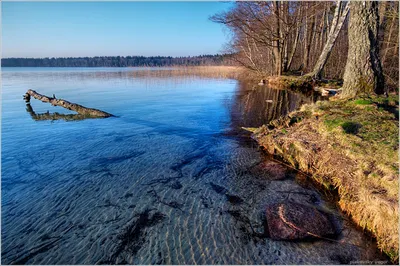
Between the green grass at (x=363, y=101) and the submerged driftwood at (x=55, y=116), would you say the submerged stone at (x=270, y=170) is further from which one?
the submerged driftwood at (x=55, y=116)

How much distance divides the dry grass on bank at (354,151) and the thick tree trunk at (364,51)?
1062 mm

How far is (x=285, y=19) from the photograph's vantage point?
21.4m

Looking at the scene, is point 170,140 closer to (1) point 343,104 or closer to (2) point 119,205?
(2) point 119,205

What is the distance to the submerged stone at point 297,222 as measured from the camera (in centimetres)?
328

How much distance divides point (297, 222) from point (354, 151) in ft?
7.01

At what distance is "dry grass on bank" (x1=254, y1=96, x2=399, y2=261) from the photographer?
322 cm

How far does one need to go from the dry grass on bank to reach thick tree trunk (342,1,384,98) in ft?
3.48

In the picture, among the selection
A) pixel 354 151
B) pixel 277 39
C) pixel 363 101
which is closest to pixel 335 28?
pixel 277 39

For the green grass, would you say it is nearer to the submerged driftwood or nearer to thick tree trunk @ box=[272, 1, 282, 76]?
the submerged driftwood

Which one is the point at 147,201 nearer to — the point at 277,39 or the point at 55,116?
the point at 55,116

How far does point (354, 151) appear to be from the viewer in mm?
4453

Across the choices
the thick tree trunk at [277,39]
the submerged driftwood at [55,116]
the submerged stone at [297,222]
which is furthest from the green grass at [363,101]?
the thick tree trunk at [277,39]

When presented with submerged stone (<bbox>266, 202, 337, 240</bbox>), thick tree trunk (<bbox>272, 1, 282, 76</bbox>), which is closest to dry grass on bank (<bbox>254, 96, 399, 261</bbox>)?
submerged stone (<bbox>266, 202, 337, 240</bbox>)

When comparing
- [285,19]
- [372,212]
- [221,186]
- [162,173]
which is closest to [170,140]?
[162,173]
